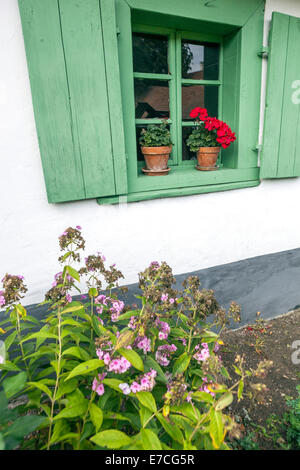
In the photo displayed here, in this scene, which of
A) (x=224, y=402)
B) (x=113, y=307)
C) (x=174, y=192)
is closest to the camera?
(x=224, y=402)

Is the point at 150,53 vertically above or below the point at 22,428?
above

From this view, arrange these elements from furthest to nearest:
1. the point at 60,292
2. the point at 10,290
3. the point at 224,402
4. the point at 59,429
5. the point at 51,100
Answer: the point at 51,100
the point at 60,292
the point at 10,290
the point at 59,429
the point at 224,402

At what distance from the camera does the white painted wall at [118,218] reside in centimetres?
178

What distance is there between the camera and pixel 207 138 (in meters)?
2.46

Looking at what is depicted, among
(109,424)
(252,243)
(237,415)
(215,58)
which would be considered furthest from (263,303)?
(215,58)

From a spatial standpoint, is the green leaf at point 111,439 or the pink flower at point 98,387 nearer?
the green leaf at point 111,439

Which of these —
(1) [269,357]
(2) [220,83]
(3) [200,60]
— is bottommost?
(1) [269,357]

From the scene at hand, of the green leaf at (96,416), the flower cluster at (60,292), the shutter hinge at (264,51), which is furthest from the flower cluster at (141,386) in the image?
the shutter hinge at (264,51)

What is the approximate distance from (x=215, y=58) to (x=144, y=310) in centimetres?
250

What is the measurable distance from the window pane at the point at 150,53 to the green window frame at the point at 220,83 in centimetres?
6

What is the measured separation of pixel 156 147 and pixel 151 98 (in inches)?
19.3

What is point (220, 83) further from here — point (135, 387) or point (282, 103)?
point (135, 387)

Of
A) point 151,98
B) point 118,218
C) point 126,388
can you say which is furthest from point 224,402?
point 151,98

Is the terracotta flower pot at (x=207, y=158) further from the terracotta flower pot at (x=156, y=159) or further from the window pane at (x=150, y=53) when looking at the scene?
the window pane at (x=150, y=53)
